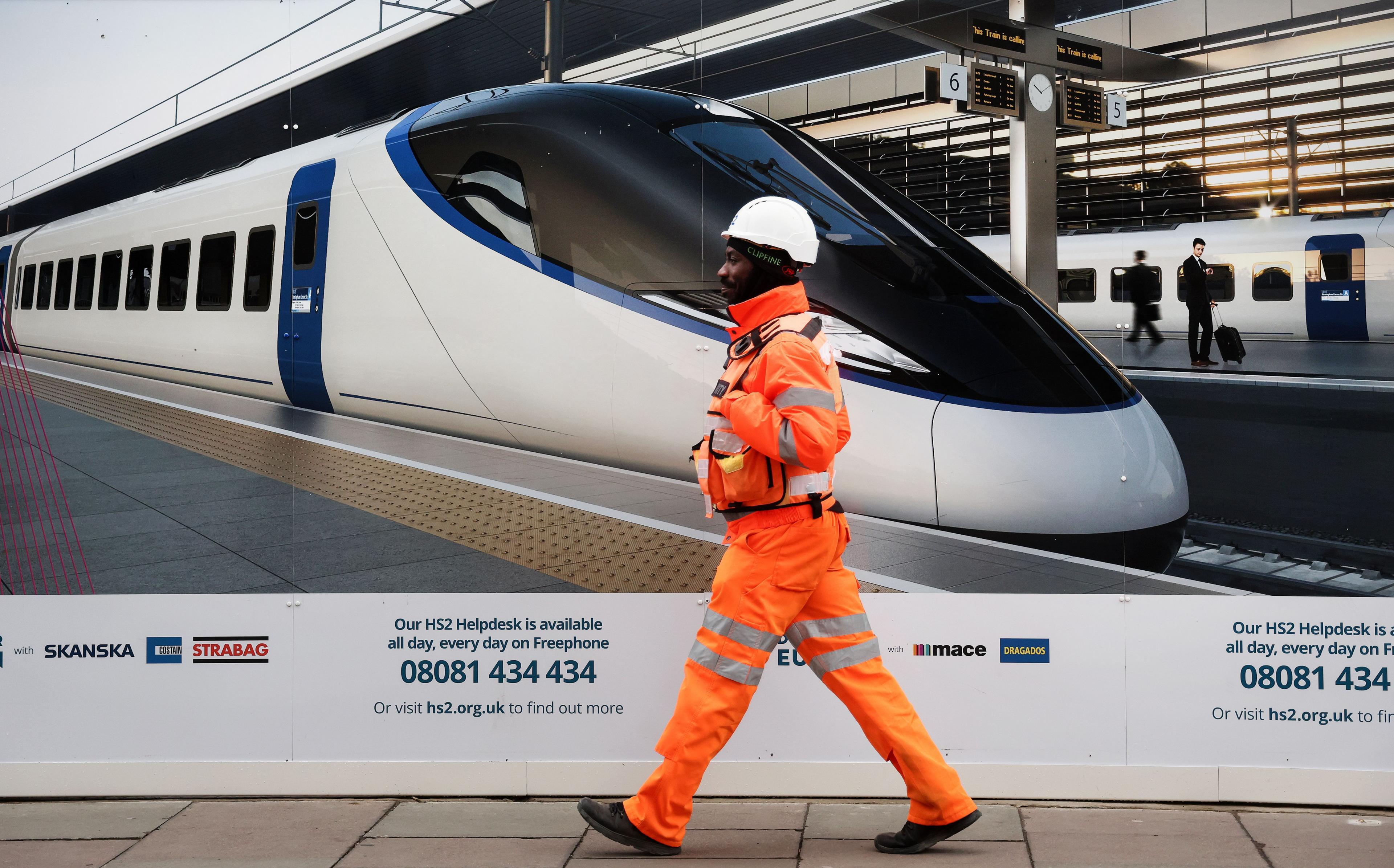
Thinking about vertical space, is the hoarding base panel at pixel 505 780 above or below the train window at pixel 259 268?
below

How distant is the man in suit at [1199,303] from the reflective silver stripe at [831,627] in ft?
4.44

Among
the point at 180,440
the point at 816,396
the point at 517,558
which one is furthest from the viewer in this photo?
the point at 180,440

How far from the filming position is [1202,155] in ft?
11.3

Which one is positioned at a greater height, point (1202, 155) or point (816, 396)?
point (1202, 155)

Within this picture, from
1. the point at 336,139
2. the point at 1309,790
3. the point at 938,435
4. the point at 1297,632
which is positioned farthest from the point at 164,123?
the point at 1309,790

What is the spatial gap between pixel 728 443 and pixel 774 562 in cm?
35

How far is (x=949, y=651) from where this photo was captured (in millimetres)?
3553

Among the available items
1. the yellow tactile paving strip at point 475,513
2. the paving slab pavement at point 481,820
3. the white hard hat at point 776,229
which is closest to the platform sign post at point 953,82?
the white hard hat at point 776,229

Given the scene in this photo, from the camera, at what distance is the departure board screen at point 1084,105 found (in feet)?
11.5

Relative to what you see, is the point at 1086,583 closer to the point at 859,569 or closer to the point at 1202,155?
the point at 859,569

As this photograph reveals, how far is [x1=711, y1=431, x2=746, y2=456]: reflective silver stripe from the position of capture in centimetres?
295

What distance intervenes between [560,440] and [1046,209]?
5.86ft

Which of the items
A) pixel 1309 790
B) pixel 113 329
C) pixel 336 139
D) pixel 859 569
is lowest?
pixel 1309 790

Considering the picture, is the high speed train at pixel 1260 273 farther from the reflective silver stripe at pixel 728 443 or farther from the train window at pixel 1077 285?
the reflective silver stripe at pixel 728 443
